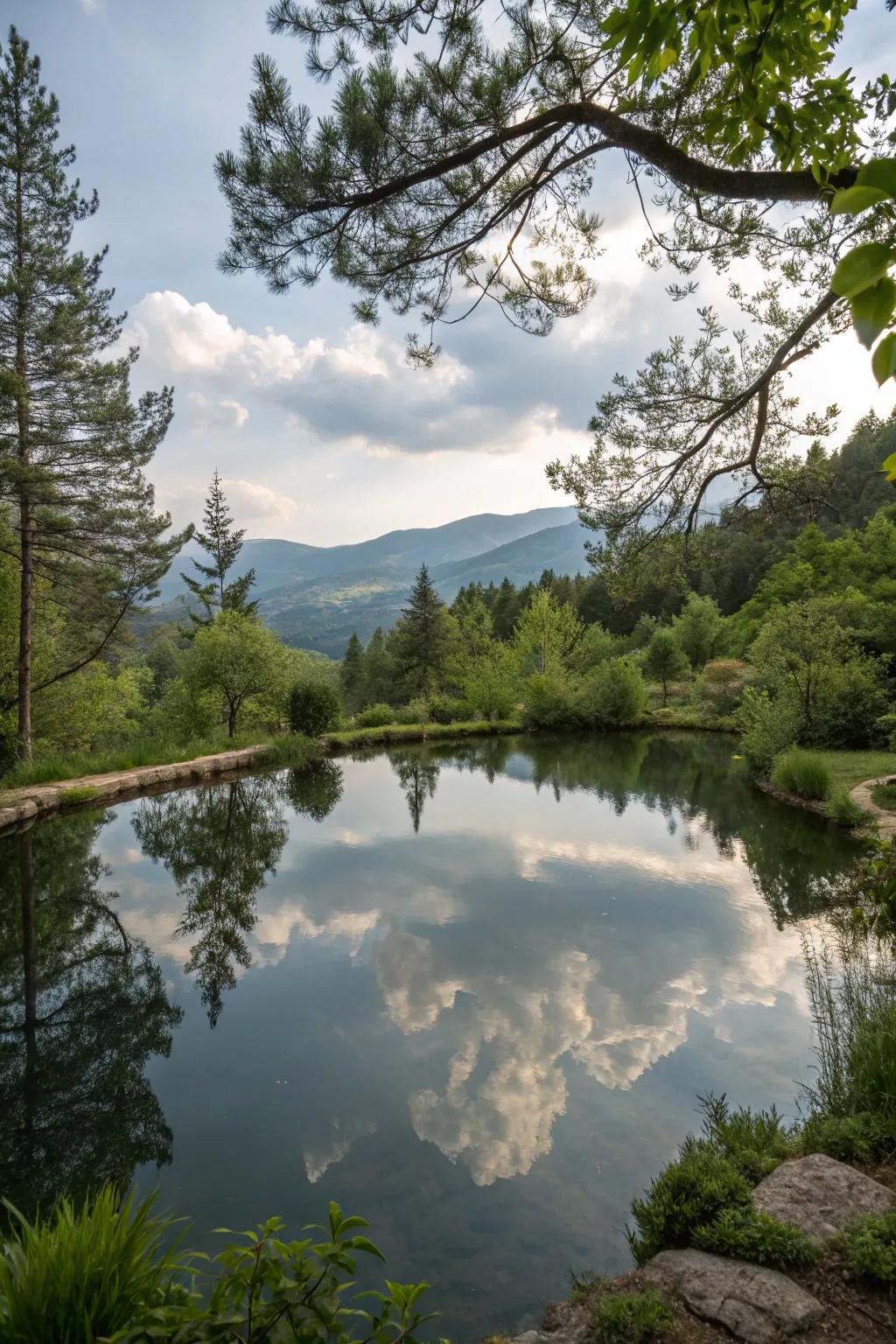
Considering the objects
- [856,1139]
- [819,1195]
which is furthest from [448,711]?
[819,1195]

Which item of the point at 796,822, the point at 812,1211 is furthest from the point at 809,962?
the point at 796,822

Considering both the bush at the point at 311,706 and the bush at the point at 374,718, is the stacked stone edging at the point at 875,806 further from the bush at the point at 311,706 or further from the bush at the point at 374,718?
the bush at the point at 374,718

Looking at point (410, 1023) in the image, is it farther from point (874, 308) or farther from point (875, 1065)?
point (874, 308)

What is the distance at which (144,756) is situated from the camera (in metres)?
11.8

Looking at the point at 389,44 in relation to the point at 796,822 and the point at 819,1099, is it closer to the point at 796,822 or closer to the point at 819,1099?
the point at 819,1099

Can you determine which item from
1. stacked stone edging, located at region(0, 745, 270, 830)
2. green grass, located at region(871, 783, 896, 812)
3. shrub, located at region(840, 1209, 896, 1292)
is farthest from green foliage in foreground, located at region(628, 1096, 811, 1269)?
stacked stone edging, located at region(0, 745, 270, 830)

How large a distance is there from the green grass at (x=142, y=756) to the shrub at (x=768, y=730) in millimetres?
9012

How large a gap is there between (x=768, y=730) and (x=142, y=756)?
11.3m

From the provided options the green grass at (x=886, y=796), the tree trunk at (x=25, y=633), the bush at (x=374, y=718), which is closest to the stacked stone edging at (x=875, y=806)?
the green grass at (x=886, y=796)

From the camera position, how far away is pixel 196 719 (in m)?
16.2

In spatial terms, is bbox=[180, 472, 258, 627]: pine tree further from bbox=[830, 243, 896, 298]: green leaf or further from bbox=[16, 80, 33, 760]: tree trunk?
bbox=[830, 243, 896, 298]: green leaf

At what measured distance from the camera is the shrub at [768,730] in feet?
39.4

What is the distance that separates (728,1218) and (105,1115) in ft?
8.71

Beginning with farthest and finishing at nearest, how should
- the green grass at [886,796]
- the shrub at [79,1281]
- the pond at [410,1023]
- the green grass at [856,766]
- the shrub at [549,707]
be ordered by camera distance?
the shrub at [549,707] → the green grass at [856,766] → the green grass at [886,796] → the pond at [410,1023] → the shrub at [79,1281]
